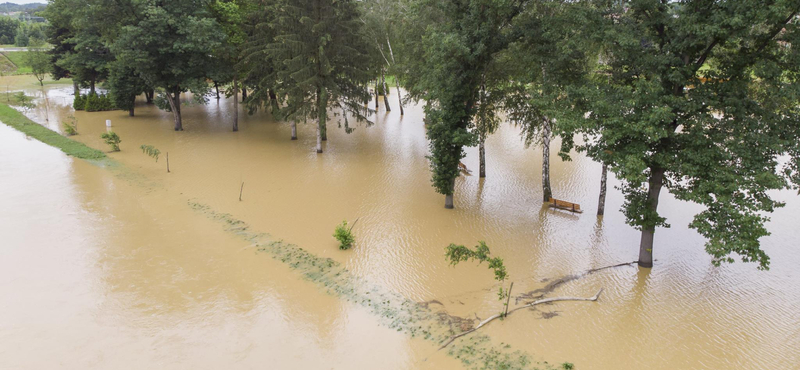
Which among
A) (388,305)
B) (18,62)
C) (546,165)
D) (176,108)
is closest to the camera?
(388,305)

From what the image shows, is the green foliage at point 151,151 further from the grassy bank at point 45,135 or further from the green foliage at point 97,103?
the green foliage at point 97,103

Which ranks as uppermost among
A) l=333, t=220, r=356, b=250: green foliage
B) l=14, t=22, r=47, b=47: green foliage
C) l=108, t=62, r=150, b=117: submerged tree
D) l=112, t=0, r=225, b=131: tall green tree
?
l=14, t=22, r=47, b=47: green foliage

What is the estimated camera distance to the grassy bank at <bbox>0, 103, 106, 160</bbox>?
2430 cm

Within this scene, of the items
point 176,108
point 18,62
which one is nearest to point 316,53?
point 176,108

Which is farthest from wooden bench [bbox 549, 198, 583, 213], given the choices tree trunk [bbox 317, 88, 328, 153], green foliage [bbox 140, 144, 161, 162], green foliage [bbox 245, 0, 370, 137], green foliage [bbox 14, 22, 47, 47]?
green foliage [bbox 14, 22, 47, 47]

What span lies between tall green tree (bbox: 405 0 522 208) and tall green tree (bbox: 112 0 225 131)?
14413mm

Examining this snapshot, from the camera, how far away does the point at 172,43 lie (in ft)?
84.1

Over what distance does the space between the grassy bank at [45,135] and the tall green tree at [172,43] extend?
5.44m

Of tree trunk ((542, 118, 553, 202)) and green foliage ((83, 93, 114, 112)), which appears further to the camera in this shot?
green foliage ((83, 93, 114, 112))

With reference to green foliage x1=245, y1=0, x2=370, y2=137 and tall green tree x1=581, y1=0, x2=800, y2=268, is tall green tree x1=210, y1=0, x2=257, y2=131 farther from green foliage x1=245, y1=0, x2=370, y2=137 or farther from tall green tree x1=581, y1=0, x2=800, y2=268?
tall green tree x1=581, y1=0, x2=800, y2=268

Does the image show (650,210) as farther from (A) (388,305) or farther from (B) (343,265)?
(B) (343,265)

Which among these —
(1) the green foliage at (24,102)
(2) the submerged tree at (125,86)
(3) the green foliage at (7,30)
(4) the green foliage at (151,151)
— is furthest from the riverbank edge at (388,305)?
(3) the green foliage at (7,30)

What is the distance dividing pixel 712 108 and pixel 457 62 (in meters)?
7.26

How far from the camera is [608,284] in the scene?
480 inches
